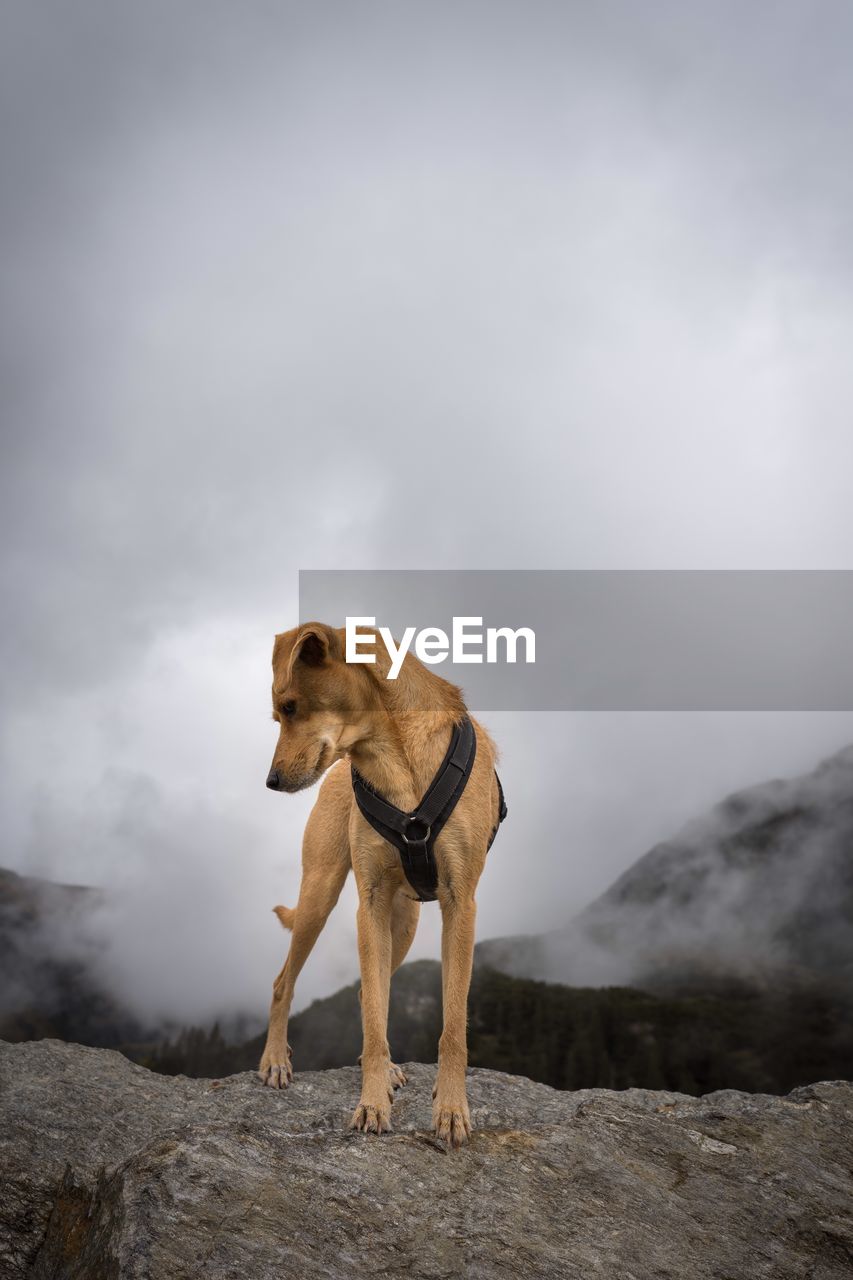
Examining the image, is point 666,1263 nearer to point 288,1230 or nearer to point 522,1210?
point 522,1210

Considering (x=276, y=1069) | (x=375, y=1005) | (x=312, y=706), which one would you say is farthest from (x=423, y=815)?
(x=276, y=1069)

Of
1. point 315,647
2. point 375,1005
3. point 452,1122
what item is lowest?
point 452,1122

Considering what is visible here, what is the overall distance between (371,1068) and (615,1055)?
189m

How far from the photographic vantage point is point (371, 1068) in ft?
26.6

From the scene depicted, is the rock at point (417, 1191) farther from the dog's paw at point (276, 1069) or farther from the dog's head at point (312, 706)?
the dog's head at point (312, 706)

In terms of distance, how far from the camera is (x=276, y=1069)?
10.8 meters

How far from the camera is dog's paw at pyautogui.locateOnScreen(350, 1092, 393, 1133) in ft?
25.7

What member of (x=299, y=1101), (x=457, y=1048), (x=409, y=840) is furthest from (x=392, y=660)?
(x=299, y=1101)

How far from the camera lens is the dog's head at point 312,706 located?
8.55 metres

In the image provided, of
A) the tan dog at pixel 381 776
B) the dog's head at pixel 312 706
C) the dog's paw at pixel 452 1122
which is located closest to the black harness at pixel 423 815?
the tan dog at pixel 381 776

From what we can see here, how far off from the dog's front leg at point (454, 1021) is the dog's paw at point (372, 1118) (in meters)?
0.44

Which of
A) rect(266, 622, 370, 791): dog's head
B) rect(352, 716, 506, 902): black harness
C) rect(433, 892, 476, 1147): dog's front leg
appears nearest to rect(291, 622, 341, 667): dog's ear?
rect(266, 622, 370, 791): dog's head

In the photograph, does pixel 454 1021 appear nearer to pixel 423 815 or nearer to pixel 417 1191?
pixel 417 1191

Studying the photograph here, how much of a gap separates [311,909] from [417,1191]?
168 inches
